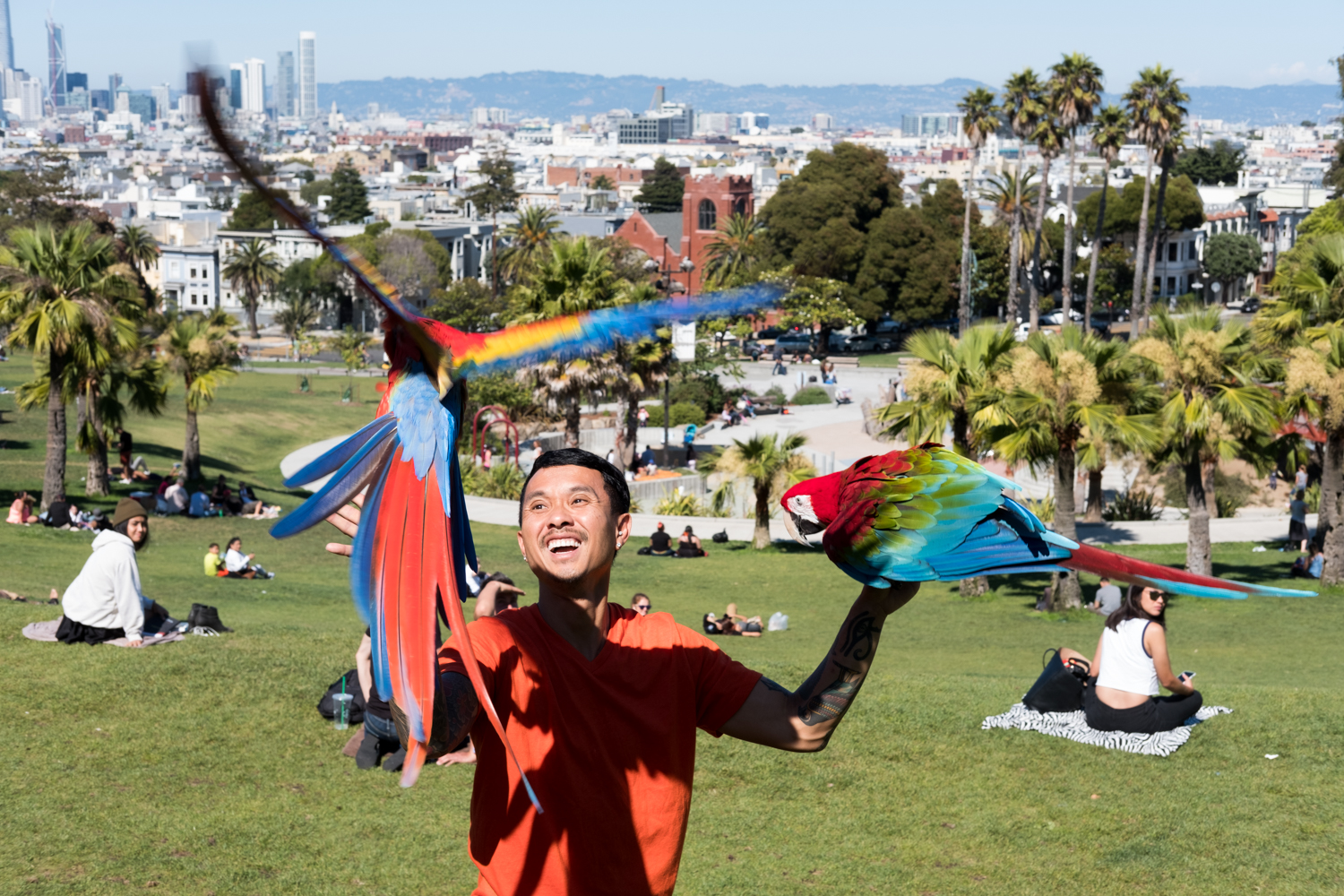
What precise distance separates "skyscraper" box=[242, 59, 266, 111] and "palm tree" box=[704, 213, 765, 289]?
6516 centimetres

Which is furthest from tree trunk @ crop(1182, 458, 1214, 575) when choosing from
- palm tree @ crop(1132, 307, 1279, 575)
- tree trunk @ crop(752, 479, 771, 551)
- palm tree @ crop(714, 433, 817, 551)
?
tree trunk @ crop(752, 479, 771, 551)

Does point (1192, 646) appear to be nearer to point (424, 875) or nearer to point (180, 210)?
point (424, 875)

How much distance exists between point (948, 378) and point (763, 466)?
6073 millimetres

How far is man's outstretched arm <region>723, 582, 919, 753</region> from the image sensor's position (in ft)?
10.4

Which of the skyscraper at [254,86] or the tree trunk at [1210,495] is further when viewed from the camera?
the tree trunk at [1210,495]

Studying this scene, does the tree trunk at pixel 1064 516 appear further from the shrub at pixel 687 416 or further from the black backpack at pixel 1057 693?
the shrub at pixel 687 416

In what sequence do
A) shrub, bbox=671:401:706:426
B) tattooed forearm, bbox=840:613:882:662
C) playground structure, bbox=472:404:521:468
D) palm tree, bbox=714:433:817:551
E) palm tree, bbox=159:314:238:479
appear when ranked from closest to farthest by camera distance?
tattooed forearm, bbox=840:613:882:662 < palm tree, bbox=714:433:817:551 < palm tree, bbox=159:314:238:479 < playground structure, bbox=472:404:521:468 < shrub, bbox=671:401:706:426

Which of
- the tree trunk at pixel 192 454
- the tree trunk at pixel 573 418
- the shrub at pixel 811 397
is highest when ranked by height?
the tree trunk at pixel 573 418

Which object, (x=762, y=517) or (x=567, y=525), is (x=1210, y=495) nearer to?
(x=762, y=517)

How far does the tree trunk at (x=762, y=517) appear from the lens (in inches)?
982

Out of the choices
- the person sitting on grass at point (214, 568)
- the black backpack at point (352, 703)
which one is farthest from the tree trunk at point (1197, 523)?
the black backpack at point (352, 703)

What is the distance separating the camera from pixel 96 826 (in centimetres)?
721

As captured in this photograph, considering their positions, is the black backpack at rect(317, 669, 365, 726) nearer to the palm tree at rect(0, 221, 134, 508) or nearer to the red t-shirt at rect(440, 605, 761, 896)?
the red t-shirt at rect(440, 605, 761, 896)

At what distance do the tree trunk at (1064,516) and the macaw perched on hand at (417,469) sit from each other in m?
16.4
